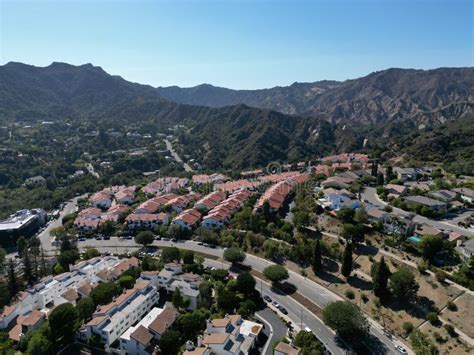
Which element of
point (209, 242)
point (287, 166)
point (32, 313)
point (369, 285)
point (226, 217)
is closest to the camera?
point (32, 313)

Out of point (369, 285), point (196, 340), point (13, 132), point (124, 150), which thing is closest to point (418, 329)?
point (369, 285)

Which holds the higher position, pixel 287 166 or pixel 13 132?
pixel 13 132

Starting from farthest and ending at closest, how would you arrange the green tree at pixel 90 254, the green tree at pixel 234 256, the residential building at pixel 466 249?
1. the green tree at pixel 90 254
2. the green tree at pixel 234 256
3. the residential building at pixel 466 249

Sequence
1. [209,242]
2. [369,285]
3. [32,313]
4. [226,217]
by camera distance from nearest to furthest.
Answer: [32,313] → [369,285] → [209,242] → [226,217]

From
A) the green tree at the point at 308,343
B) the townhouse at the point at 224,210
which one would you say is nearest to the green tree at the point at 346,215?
the townhouse at the point at 224,210

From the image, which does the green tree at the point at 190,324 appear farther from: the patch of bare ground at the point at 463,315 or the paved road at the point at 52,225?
the paved road at the point at 52,225

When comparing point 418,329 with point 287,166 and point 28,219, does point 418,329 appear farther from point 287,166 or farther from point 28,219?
point 287,166
